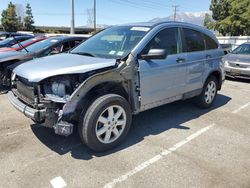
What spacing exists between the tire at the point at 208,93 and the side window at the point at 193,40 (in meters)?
0.81

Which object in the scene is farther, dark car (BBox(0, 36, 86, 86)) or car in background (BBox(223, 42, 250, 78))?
car in background (BBox(223, 42, 250, 78))

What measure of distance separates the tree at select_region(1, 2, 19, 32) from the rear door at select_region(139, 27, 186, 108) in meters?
55.7

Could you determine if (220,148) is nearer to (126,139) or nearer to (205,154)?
(205,154)

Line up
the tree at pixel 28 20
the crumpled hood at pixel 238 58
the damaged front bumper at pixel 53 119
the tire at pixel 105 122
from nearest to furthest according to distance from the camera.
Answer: the damaged front bumper at pixel 53 119, the tire at pixel 105 122, the crumpled hood at pixel 238 58, the tree at pixel 28 20

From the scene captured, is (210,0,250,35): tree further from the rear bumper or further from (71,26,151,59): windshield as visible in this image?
the rear bumper

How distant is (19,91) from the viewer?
3820mm

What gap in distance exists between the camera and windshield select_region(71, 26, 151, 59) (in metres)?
4.00

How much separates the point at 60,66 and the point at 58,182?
4.91ft

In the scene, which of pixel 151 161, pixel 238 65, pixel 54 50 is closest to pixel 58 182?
pixel 151 161

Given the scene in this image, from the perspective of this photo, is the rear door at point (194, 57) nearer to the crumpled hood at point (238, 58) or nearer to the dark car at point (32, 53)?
the dark car at point (32, 53)

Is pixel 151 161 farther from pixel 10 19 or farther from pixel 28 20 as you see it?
pixel 28 20

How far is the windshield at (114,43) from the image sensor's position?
3996 millimetres

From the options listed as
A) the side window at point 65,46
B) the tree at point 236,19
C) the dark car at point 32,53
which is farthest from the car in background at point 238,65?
the tree at point 236,19

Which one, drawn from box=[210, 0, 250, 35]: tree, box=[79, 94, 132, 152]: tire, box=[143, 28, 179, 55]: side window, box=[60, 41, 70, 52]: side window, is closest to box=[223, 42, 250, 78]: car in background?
box=[143, 28, 179, 55]: side window
